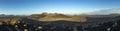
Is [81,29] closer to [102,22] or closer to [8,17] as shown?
[102,22]

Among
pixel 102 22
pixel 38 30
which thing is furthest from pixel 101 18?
pixel 38 30

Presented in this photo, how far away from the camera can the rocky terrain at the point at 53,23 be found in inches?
477

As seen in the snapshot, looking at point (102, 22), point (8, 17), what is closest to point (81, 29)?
point (102, 22)

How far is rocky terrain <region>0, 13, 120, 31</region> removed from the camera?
12.1 metres

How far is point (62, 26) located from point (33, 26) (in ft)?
1.40

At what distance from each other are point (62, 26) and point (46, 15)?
0.28 m

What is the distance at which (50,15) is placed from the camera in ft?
40.2

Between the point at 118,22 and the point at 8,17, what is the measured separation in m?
1.67

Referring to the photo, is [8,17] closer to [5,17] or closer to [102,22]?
[5,17]

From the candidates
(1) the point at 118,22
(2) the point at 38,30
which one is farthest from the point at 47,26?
(1) the point at 118,22

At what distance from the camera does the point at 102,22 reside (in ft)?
39.6

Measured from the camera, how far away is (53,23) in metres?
12.4

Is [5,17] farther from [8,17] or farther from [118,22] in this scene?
[118,22]

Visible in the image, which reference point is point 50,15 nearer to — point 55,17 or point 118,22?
point 55,17
